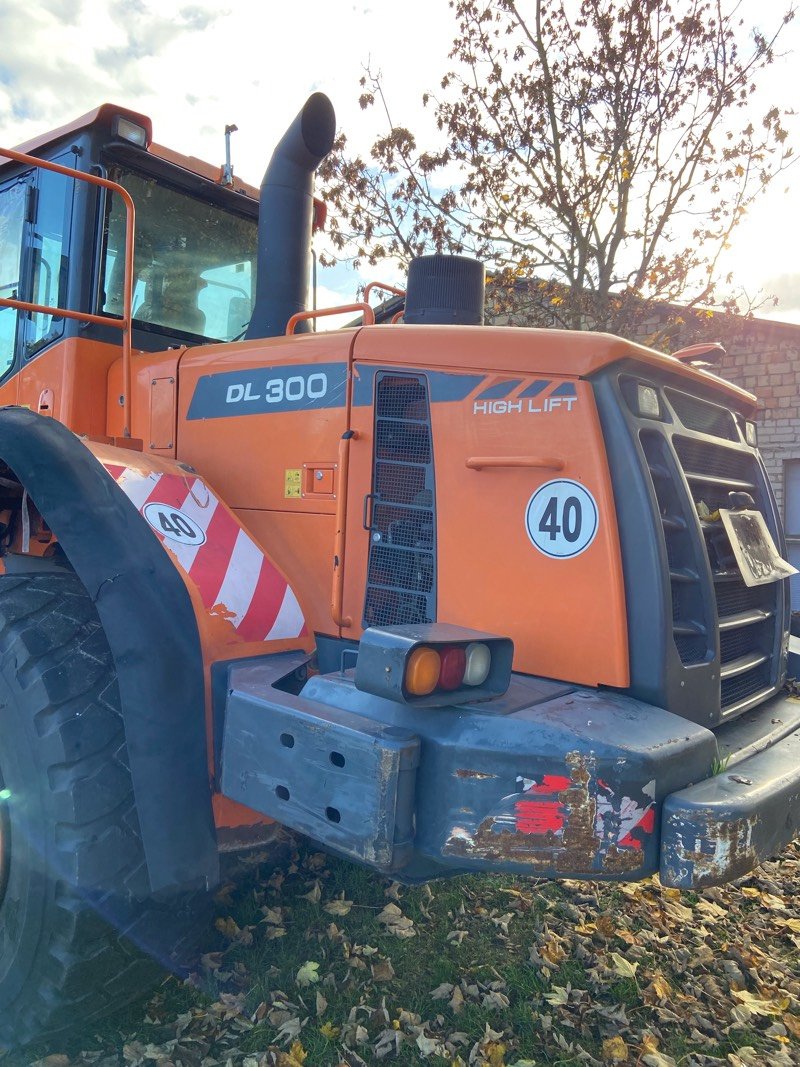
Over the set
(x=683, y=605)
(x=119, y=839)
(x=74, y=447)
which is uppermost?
(x=74, y=447)

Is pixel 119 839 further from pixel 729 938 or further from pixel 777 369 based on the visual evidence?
pixel 777 369

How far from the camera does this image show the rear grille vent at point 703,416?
2668 millimetres

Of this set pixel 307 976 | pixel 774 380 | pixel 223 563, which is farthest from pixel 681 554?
pixel 774 380

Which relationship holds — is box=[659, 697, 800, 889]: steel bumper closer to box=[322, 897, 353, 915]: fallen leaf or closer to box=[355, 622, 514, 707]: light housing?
box=[355, 622, 514, 707]: light housing

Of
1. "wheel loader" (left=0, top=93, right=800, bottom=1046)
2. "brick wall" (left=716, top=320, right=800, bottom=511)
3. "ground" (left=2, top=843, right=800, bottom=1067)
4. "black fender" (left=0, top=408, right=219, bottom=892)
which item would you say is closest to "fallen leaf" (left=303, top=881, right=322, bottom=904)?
"ground" (left=2, top=843, right=800, bottom=1067)

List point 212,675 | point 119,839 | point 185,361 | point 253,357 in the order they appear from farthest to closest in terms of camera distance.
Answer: point 185,361, point 253,357, point 212,675, point 119,839

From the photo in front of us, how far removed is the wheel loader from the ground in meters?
0.45

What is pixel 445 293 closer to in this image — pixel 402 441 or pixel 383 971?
pixel 402 441

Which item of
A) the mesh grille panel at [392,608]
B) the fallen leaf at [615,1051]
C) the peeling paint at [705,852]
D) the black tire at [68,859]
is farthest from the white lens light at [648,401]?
the fallen leaf at [615,1051]

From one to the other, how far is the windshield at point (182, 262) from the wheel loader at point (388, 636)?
548 mm

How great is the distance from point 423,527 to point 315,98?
2035mm

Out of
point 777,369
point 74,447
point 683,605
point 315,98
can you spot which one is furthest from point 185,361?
point 777,369

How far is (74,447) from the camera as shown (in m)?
2.40

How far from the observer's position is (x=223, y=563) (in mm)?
2588
